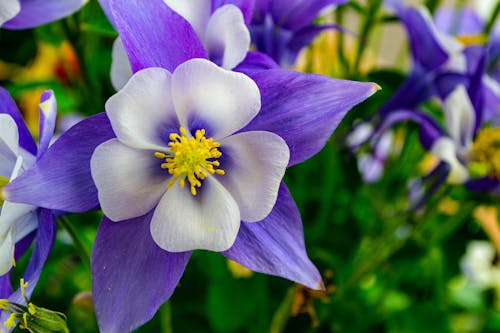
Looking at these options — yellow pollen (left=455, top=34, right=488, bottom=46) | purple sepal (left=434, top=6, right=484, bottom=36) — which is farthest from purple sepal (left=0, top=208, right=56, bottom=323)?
purple sepal (left=434, top=6, right=484, bottom=36)

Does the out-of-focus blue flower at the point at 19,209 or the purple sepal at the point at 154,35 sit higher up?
the purple sepal at the point at 154,35

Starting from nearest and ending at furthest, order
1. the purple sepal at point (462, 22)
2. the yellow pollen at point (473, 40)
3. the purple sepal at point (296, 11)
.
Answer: the purple sepal at point (296, 11) → the yellow pollen at point (473, 40) → the purple sepal at point (462, 22)

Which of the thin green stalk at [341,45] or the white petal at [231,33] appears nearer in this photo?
the white petal at [231,33]

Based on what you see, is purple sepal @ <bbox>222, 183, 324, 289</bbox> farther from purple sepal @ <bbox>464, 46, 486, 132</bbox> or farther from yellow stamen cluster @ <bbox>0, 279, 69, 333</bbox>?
purple sepal @ <bbox>464, 46, 486, 132</bbox>

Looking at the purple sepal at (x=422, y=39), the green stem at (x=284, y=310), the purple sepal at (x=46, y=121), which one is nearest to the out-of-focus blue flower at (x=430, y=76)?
the purple sepal at (x=422, y=39)

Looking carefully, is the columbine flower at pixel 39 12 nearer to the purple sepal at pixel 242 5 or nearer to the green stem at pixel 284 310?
the purple sepal at pixel 242 5

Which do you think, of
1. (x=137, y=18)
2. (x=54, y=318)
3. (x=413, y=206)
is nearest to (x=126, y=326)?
(x=54, y=318)
